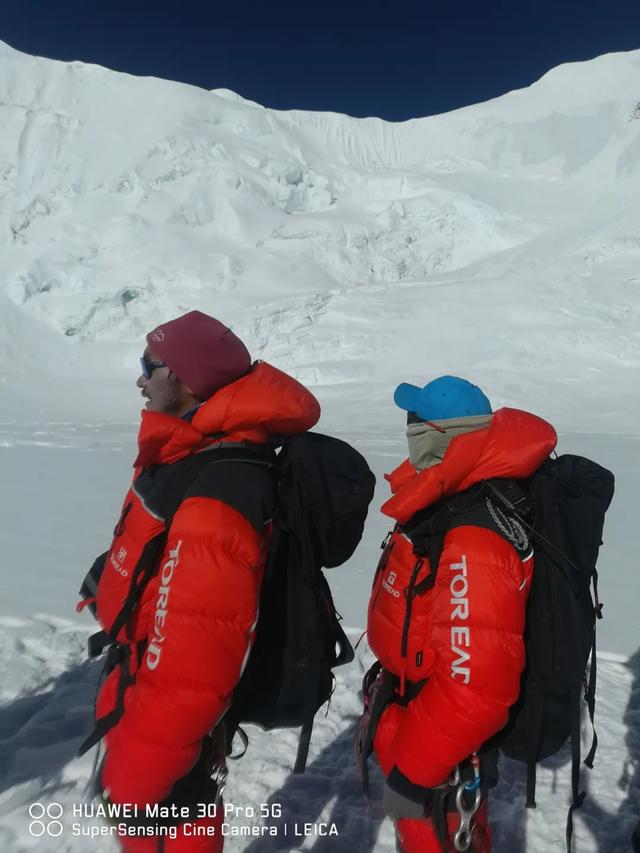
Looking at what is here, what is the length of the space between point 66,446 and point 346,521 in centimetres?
916

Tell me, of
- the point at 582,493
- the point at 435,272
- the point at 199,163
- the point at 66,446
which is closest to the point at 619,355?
the point at 435,272

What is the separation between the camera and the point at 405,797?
1437mm

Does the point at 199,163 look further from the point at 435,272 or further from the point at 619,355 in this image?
Result: the point at 619,355

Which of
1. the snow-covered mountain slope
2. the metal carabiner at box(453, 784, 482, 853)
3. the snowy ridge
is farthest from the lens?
the snowy ridge

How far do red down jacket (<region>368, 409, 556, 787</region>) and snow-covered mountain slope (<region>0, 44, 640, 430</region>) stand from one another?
1177 centimetres

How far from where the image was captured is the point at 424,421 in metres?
1.71

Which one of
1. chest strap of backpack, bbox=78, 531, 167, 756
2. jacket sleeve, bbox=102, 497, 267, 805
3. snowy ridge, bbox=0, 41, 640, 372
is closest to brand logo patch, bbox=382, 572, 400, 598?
jacket sleeve, bbox=102, 497, 267, 805

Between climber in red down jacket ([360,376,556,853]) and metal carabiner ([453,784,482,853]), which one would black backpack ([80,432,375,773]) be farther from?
metal carabiner ([453,784,482,853])

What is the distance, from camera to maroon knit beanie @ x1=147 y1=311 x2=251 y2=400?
5.00ft

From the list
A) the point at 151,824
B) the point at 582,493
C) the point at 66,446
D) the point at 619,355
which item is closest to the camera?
the point at 151,824

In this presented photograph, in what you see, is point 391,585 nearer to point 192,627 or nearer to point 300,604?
point 300,604

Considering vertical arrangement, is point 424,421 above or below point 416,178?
below

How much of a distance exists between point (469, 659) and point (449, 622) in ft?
0.28

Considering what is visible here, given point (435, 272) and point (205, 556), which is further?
point (435, 272)
